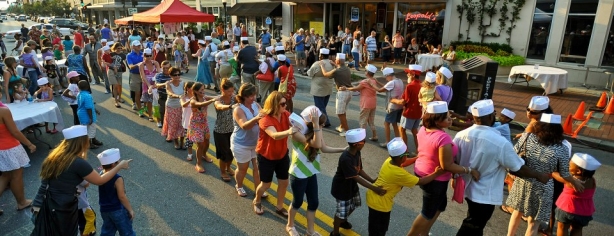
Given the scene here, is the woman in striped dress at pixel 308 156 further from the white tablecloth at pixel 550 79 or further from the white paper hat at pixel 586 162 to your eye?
the white tablecloth at pixel 550 79

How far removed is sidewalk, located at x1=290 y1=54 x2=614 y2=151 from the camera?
797cm

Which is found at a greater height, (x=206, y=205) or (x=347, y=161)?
(x=347, y=161)

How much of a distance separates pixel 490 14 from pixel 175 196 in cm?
1462

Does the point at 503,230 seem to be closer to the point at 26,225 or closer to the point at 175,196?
the point at 175,196

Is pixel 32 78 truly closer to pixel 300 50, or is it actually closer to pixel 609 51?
pixel 300 50

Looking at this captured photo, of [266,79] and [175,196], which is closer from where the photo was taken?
[175,196]

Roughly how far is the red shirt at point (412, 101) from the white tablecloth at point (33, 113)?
632cm

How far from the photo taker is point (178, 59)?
13828 millimetres

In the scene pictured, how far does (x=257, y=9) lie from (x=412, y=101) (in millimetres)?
20114

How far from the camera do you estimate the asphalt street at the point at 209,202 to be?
4.57m

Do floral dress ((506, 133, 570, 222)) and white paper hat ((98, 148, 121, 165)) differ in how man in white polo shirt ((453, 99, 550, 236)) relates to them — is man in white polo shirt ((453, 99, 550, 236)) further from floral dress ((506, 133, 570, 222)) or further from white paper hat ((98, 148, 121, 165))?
white paper hat ((98, 148, 121, 165))

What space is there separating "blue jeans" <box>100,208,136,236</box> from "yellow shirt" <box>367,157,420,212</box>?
2.32 meters

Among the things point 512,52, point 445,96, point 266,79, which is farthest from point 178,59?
point 512,52

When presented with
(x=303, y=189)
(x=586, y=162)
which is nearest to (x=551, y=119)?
(x=586, y=162)
